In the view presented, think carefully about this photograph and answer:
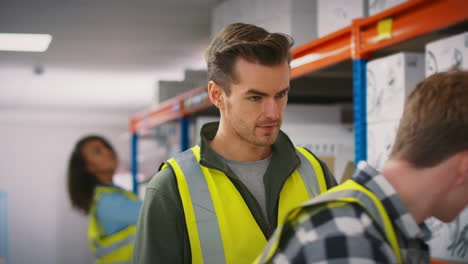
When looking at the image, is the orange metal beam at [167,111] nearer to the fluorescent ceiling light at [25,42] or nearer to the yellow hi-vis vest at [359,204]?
the fluorescent ceiling light at [25,42]

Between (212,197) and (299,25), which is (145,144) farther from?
(212,197)

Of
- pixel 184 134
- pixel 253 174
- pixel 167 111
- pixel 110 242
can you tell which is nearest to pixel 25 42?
pixel 167 111

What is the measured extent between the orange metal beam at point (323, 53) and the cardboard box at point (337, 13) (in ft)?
0.46

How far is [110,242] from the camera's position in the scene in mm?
4301

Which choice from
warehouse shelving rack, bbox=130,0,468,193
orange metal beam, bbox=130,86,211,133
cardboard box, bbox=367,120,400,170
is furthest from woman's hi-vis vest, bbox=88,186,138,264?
cardboard box, bbox=367,120,400,170

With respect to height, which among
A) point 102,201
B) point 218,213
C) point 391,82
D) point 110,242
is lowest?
point 110,242

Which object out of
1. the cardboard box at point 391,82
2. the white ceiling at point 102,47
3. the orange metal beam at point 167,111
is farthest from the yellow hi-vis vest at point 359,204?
the white ceiling at point 102,47

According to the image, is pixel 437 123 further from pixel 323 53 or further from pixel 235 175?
pixel 323 53

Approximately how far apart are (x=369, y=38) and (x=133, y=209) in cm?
247

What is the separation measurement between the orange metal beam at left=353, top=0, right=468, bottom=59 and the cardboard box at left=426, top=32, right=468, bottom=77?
0.27 feet

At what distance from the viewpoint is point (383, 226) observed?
101 cm

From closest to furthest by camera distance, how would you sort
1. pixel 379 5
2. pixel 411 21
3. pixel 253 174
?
1. pixel 253 174
2. pixel 411 21
3. pixel 379 5

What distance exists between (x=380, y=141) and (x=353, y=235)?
5.34 ft

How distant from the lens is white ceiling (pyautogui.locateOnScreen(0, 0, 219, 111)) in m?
5.03
